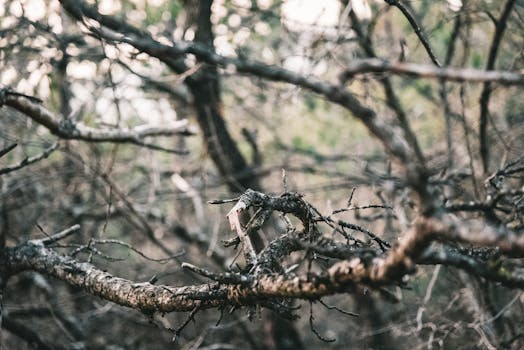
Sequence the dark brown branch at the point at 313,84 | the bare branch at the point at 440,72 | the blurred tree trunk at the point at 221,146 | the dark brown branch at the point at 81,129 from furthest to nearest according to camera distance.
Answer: the blurred tree trunk at the point at 221,146, the dark brown branch at the point at 81,129, the dark brown branch at the point at 313,84, the bare branch at the point at 440,72

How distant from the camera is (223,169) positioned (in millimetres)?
6391

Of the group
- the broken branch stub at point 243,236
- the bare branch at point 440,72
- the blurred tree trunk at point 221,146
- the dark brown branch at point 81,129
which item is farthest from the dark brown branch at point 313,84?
the blurred tree trunk at point 221,146

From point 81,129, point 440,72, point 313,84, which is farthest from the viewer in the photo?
point 81,129

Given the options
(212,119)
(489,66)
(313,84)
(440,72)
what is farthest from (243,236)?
(212,119)

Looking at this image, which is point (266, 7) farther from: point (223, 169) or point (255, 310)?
point (255, 310)

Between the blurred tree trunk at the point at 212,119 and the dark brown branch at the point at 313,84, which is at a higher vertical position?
the blurred tree trunk at the point at 212,119

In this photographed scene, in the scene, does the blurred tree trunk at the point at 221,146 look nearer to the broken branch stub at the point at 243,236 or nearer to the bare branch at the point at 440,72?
the broken branch stub at the point at 243,236

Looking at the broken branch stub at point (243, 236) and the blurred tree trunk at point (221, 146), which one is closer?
the broken branch stub at point (243, 236)

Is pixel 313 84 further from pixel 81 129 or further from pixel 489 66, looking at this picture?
pixel 489 66

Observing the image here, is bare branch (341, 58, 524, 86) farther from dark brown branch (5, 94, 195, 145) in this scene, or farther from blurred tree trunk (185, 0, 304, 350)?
blurred tree trunk (185, 0, 304, 350)

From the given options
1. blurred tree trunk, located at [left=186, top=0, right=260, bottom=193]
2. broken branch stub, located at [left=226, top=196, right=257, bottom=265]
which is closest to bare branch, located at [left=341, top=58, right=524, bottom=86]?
broken branch stub, located at [left=226, top=196, right=257, bottom=265]

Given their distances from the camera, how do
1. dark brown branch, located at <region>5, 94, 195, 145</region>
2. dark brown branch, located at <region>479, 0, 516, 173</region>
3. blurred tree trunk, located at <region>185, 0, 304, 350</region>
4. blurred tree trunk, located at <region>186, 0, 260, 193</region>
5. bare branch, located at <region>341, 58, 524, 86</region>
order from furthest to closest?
blurred tree trunk, located at <region>185, 0, 304, 350</region>
blurred tree trunk, located at <region>186, 0, 260, 193</region>
dark brown branch, located at <region>479, 0, 516, 173</region>
dark brown branch, located at <region>5, 94, 195, 145</region>
bare branch, located at <region>341, 58, 524, 86</region>

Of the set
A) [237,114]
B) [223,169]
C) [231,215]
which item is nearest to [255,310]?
[231,215]

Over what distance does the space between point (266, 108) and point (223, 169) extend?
3.19 metres
